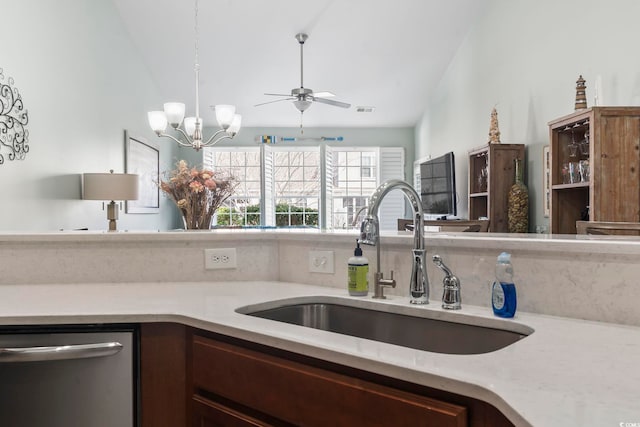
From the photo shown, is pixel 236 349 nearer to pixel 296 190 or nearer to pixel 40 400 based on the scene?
pixel 40 400

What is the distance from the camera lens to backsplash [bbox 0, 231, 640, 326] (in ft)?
3.80

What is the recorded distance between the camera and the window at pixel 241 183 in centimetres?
759

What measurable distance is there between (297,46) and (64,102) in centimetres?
271

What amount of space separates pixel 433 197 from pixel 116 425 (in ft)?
16.7

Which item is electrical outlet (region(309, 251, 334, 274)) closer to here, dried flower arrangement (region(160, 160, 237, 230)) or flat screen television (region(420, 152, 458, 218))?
dried flower arrangement (region(160, 160, 237, 230))

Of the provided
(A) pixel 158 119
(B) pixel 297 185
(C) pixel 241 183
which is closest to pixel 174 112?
(A) pixel 158 119

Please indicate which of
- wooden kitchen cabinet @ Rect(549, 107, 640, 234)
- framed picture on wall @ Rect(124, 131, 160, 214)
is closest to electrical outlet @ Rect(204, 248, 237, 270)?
wooden kitchen cabinet @ Rect(549, 107, 640, 234)

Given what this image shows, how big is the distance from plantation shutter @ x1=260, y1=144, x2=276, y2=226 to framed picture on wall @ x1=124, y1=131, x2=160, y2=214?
177 centimetres

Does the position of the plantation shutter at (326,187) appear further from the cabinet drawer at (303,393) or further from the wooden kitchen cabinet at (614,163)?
the cabinet drawer at (303,393)

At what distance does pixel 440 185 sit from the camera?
5.70m

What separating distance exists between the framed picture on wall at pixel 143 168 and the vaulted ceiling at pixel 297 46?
2.19 feet

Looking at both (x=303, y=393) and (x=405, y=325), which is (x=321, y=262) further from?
(x=303, y=393)

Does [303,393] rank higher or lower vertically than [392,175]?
lower

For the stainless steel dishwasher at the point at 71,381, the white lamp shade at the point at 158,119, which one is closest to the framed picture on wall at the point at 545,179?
the white lamp shade at the point at 158,119
